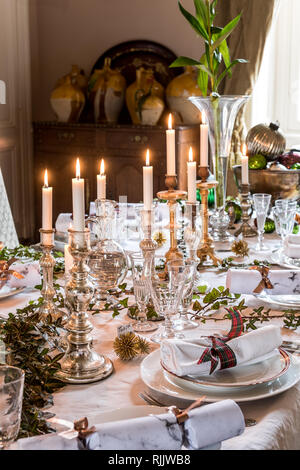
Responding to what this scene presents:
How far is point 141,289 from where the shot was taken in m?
1.42

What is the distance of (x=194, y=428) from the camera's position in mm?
836

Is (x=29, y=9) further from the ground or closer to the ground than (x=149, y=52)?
further from the ground

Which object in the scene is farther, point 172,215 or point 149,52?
point 149,52

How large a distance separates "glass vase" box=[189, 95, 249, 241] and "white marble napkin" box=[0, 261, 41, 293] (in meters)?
0.71

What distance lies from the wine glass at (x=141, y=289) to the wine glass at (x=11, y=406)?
0.52 meters

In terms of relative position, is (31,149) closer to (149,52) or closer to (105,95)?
(105,95)

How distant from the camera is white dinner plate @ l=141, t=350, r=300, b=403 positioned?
1057mm

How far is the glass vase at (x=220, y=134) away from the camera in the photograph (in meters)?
2.21

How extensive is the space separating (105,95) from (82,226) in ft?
11.2

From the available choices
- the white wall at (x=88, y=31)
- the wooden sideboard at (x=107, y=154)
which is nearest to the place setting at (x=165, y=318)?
the wooden sideboard at (x=107, y=154)

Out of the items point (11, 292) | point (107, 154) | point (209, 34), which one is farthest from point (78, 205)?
point (107, 154)

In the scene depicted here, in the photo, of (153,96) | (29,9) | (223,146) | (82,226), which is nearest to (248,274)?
(82,226)

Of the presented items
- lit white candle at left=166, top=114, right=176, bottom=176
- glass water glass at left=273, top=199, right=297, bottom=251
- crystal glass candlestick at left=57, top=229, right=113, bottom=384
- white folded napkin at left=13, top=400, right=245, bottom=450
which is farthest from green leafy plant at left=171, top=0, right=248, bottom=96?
white folded napkin at left=13, top=400, right=245, bottom=450

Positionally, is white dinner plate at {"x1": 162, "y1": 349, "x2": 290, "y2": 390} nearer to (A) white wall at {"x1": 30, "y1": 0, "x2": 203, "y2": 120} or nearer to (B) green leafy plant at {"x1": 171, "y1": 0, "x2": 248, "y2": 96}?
(B) green leafy plant at {"x1": 171, "y1": 0, "x2": 248, "y2": 96}
